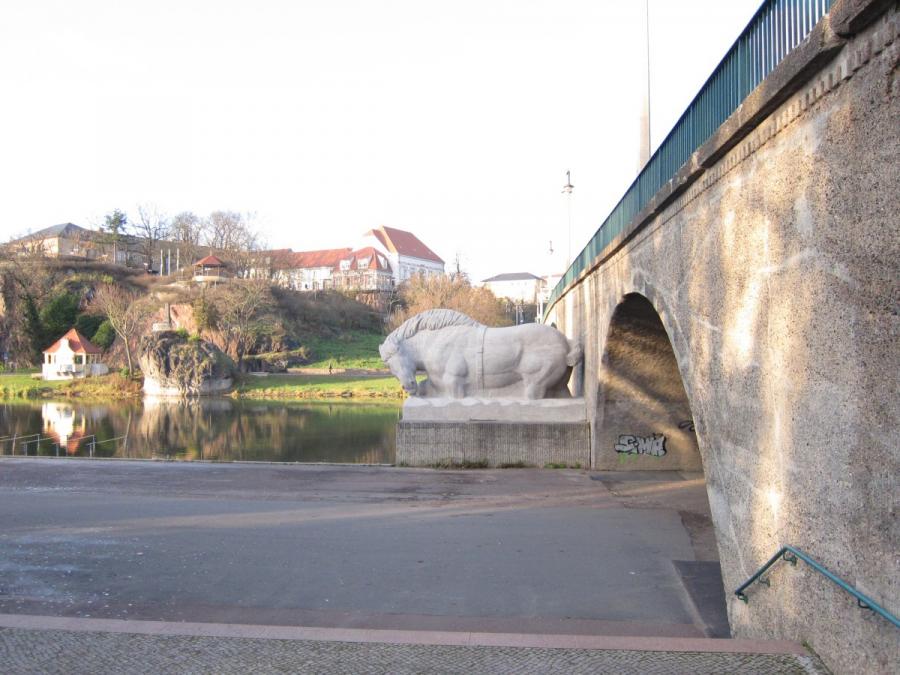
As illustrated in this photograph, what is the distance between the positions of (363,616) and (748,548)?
306cm

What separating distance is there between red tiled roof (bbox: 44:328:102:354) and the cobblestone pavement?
61.1 metres

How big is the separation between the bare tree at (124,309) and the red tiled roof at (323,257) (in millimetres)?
35647

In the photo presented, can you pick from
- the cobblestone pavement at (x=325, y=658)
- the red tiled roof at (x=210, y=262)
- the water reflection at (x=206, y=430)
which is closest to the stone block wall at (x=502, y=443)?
the water reflection at (x=206, y=430)

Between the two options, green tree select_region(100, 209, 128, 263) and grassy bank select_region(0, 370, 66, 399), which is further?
green tree select_region(100, 209, 128, 263)

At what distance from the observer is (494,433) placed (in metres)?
14.8

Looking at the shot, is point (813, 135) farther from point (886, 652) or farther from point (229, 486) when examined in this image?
point (229, 486)

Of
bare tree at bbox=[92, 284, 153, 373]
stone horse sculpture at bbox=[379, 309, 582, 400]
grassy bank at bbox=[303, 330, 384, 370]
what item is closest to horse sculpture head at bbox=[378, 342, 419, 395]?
stone horse sculpture at bbox=[379, 309, 582, 400]

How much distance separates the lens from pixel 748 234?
5.13m

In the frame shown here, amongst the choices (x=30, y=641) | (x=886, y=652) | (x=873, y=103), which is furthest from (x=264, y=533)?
(x=873, y=103)

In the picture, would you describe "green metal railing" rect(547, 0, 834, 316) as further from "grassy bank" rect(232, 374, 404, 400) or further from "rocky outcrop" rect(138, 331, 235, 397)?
"rocky outcrop" rect(138, 331, 235, 397)

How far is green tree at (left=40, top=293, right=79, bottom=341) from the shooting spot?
214ft

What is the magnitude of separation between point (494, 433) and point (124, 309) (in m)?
56.6

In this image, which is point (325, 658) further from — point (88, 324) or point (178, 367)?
point (88, 324)

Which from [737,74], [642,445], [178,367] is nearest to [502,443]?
[642,445]
